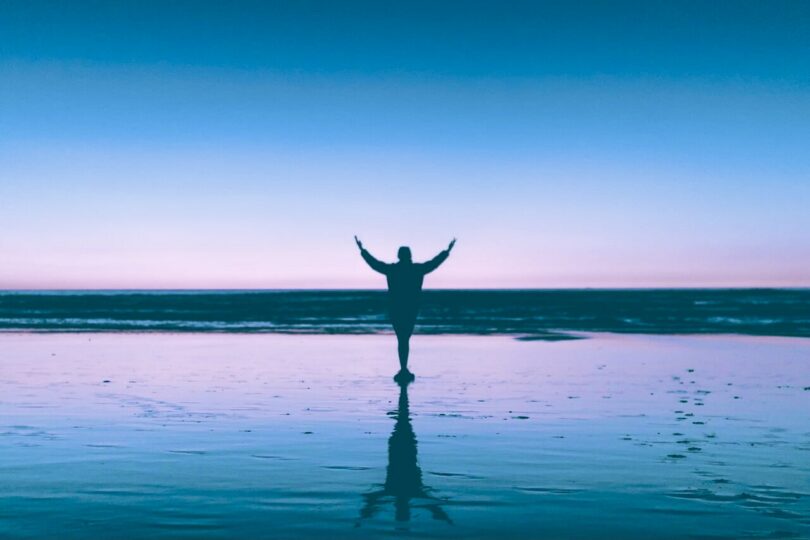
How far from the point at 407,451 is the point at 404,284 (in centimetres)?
683

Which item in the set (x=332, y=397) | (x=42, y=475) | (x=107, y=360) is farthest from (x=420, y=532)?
(x=107, y=360)

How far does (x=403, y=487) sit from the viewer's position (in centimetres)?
678

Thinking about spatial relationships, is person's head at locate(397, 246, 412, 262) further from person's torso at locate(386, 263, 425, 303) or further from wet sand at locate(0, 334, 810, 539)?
wet sand at locate(0, 334, 810, 539)

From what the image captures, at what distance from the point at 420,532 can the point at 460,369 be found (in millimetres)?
10864

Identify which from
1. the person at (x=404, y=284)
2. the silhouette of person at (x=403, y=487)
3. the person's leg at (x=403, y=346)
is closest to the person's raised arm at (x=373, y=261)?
the person at (x=404, y=284)

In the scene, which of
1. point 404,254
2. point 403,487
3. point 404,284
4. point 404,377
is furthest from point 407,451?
point 404,254

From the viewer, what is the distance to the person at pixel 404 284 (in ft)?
48.9

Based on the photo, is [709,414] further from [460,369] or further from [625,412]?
[460,369]

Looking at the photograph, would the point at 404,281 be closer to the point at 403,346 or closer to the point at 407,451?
the point at 403,346

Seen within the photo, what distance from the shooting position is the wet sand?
5.81 meters

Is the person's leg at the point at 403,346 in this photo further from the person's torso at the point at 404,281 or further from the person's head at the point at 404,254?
the person's head at the point at 404,254

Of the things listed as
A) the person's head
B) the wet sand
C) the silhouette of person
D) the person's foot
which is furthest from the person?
the silhouette of person

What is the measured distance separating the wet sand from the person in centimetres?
103

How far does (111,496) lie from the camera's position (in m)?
6.46
